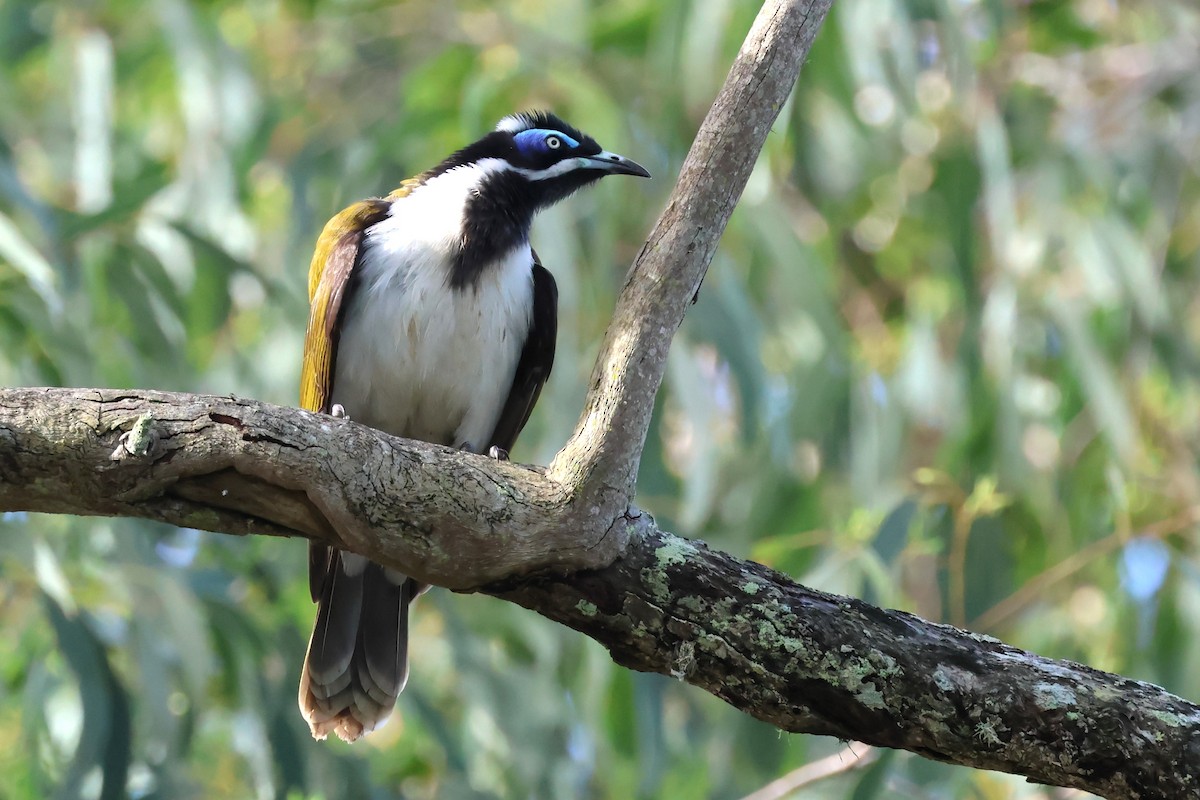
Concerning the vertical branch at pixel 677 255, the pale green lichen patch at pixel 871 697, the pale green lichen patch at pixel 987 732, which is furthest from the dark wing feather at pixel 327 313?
the pale green lichen patch at pixel 987 732

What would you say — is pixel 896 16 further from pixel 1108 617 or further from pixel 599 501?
pixel 599 501

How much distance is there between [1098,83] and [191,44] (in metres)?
5.27

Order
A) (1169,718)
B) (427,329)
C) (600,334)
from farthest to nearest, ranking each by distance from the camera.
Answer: (600,334), (427,329), (1169,718)

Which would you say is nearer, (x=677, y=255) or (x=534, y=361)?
(x=677, y=255)

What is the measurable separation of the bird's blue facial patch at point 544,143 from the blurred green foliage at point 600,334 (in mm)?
806

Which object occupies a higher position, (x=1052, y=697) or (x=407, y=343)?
(x=407, y=343)

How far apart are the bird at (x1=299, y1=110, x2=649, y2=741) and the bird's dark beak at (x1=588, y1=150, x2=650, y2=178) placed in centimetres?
3

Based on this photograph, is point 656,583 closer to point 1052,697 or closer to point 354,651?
point 1052,697

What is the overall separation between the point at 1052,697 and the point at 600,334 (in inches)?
138

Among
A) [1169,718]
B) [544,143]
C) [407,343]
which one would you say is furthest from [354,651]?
[1169,718]

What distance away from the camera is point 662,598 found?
2984 mm

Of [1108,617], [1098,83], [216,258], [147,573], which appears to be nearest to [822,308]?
[1108,617]

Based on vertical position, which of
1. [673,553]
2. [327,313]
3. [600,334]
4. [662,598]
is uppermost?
[600,334]

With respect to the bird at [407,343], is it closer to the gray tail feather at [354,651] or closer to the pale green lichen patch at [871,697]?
the gray tail feather at [354,651]
